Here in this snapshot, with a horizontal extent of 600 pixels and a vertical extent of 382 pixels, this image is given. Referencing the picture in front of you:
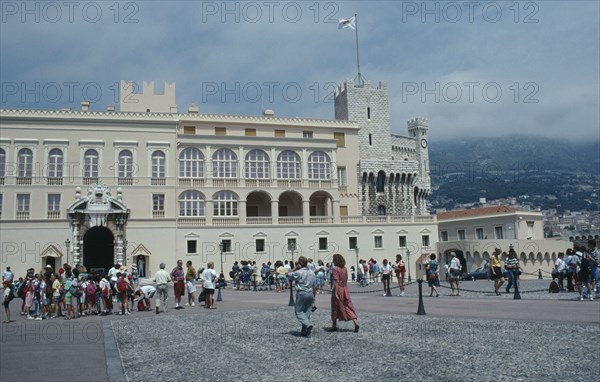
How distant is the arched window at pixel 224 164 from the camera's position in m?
48.9

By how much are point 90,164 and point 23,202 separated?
5704mm

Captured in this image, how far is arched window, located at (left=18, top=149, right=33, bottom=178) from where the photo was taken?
4281 centimetres

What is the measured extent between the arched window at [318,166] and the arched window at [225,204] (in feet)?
25.3

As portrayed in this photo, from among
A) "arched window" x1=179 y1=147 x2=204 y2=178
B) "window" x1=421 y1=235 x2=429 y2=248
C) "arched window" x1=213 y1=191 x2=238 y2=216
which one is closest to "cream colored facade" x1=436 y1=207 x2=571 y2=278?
"window" x1=421 y1=235 x2=429 y2=248

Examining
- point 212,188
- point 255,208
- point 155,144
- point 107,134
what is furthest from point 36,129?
point 255,208

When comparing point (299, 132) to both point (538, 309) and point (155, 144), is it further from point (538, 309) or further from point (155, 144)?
point (538, 309)

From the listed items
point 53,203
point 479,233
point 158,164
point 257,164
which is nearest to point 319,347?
point 158,164

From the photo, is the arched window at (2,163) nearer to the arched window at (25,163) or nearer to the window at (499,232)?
the arched window at (25,163)

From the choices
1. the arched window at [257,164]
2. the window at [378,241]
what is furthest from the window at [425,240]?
the arched window at [257,164]

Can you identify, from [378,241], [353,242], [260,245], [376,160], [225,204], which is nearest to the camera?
[260,245]

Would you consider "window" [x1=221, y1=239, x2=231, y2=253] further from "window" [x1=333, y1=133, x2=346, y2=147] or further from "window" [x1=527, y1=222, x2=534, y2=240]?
"window" [x1=527, y1=222, x2=534, y2=240]

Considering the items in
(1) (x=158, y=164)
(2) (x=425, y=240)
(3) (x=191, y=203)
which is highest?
(1) (x=158, y=164)

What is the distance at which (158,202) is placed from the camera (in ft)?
149

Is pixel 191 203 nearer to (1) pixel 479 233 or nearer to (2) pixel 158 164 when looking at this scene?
(2) pixel 158 164
